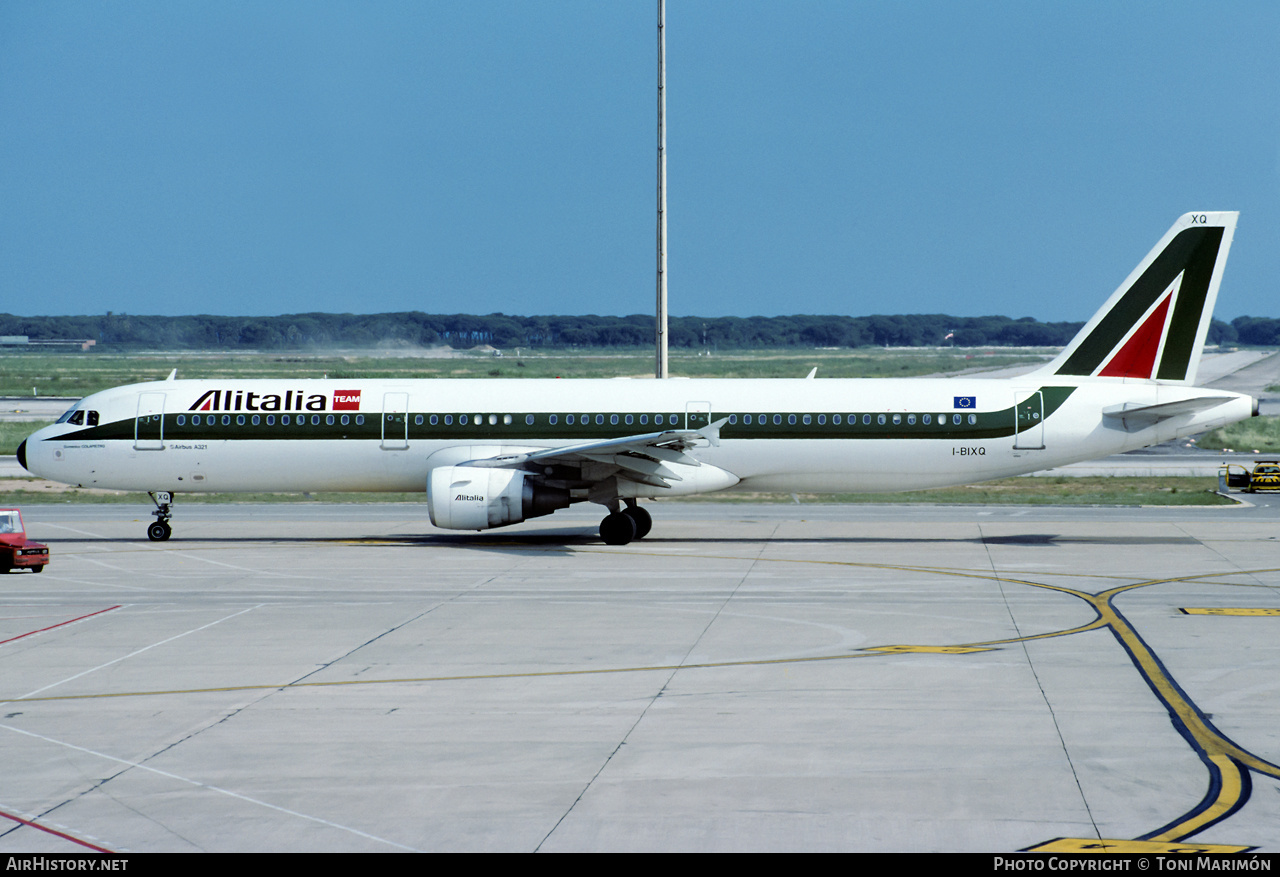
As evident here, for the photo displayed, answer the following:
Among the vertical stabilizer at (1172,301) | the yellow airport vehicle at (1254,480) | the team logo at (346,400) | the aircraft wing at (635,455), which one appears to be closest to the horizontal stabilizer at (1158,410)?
the vertical stabilizer at (1172,301)

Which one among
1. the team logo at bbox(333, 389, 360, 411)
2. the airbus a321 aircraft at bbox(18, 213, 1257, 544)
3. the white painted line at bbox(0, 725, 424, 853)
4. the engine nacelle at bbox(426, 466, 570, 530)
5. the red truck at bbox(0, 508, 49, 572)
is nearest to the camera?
the white painted line at bbox(0, 725, 424, 853)

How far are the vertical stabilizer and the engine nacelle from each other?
613 inches

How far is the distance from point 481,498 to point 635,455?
3887mm

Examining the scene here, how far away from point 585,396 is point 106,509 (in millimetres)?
19032

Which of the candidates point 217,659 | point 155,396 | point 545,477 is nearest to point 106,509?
point 155,396

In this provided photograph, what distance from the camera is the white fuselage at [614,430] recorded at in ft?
105

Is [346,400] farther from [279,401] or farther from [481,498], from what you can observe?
[481,498]

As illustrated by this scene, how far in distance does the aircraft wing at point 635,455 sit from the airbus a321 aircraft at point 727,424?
17 cm

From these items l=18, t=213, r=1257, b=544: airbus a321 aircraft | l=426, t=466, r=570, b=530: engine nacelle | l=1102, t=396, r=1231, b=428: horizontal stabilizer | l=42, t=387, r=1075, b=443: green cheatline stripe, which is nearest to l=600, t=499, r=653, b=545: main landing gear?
l=18, t=213, r=1257, b=544: airbus a321 aircraft

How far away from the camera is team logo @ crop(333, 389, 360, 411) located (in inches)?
1275

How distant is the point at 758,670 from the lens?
16859mm

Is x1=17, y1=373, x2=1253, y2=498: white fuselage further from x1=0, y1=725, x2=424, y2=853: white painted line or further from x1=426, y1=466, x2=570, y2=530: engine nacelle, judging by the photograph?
x1=0, y1=725, x2=424, y2=853: white painted line
